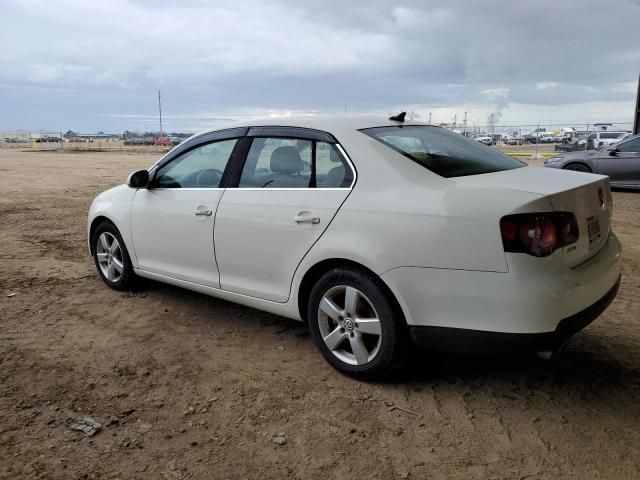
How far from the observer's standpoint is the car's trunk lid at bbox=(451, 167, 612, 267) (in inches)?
A: 110

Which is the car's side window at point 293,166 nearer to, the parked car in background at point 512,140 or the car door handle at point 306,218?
the car door handle at point 306,218

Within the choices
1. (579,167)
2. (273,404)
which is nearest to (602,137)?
(579,167)

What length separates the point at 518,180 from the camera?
3027mm

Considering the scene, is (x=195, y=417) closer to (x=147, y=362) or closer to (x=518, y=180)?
(x=147, y=362)

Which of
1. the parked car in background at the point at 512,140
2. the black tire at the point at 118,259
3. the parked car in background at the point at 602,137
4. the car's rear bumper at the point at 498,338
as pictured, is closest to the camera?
the car's rear bumper at the point at 498,338

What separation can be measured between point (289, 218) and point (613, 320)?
2726mm

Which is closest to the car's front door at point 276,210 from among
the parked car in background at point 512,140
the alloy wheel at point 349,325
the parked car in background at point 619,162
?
the alloy wheel at point 349,325

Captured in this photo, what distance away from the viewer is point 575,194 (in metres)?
2.88

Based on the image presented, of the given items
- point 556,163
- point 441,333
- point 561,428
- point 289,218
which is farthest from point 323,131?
point 556,163

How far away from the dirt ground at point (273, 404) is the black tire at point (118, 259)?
0.35 m

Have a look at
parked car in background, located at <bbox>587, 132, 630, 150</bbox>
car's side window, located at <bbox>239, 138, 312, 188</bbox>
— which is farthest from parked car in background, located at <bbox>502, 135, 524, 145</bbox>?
car's side window, located at <bbox>239, 138, 312, 188</bbox>

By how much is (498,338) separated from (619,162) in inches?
450

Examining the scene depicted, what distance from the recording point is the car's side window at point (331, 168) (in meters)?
3.31

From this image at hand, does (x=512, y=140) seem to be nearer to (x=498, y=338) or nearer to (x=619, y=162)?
(x=619, y=162)
